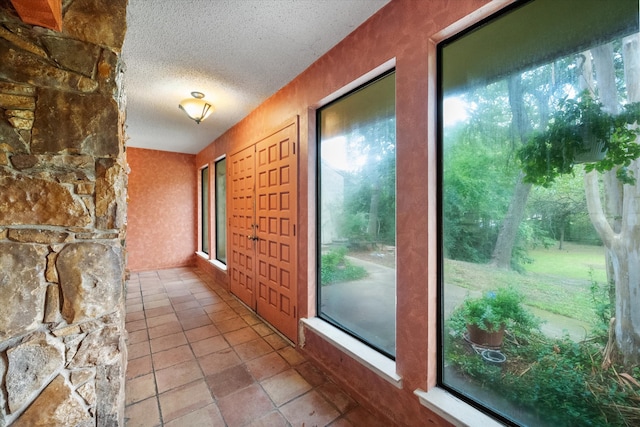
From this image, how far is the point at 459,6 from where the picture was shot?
4.12 ft

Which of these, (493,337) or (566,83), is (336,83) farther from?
(493,337)

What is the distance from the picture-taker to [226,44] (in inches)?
76.9

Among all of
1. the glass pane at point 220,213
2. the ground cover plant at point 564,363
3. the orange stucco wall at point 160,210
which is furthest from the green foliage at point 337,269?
the orange stucco wall at point 160,210

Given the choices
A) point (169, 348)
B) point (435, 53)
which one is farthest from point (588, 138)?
point (169, 348)

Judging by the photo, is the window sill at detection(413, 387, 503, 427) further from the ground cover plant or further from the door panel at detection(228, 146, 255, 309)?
the door panel at detection(228, 146, 255, 309)

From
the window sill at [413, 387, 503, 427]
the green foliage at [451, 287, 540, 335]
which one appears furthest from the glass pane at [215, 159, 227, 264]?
the green foliage at [451, 287, 540, 335]

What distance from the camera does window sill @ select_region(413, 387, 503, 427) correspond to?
1211mm

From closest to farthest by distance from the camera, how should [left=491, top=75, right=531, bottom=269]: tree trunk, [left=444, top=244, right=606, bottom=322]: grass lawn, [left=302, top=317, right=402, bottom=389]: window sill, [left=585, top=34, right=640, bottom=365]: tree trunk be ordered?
[left=585, top=34, right=640, bottom=365]: tree trunk < [left=444, top=244, right=606, bottom=322]: grass lawn < [left=491, top=75, right=531, bottom=269]: tree trunk < [left=302, top=317, right=402, bottom=389]: window sill

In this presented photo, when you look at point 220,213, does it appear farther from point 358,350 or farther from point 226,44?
point 358,350

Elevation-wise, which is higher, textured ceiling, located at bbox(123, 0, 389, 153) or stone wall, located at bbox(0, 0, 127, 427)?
textured ceiling, located at bbox(123, 0, 389, 153)

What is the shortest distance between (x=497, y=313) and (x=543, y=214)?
54cm

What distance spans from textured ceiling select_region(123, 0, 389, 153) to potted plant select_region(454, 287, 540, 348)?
1837mm

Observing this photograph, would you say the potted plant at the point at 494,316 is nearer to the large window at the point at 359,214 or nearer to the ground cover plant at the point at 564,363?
the ground cover plant at the point at 564,363

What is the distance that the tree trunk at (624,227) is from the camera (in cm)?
92
